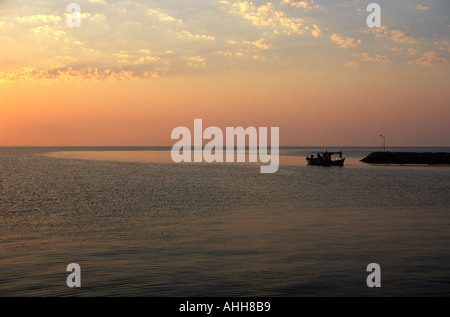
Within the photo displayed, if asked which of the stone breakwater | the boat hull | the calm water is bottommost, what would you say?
the calm water

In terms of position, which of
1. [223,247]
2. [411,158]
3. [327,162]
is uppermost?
[411,158]

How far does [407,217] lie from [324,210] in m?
6.06

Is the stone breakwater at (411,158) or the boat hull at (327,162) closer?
the boat hull at (327,162)

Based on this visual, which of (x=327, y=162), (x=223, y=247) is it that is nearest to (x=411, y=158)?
(x=327, y=162)

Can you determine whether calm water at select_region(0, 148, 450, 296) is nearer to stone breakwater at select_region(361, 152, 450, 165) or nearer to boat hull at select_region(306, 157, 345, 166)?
boat hull at select_region(306, 157, 345, 166)

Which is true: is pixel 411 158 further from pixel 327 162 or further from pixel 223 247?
pixel 223 247

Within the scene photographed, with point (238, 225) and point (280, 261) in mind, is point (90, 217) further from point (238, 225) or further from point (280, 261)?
point (280, 261)

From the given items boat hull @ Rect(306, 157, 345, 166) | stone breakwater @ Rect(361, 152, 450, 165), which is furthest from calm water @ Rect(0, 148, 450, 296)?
stone breakwater @ Rect(361, 152, 450, 165)

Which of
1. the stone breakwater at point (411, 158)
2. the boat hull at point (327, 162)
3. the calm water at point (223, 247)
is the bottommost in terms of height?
the calm water at point (223, 247)

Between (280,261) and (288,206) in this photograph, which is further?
(288,206)

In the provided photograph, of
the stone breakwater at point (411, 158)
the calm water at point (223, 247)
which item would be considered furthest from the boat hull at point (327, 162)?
the calm water at point (223, 247)

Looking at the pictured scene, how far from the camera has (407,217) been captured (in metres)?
31.2

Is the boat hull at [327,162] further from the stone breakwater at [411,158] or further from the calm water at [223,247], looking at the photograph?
the calm water at [223,247]
